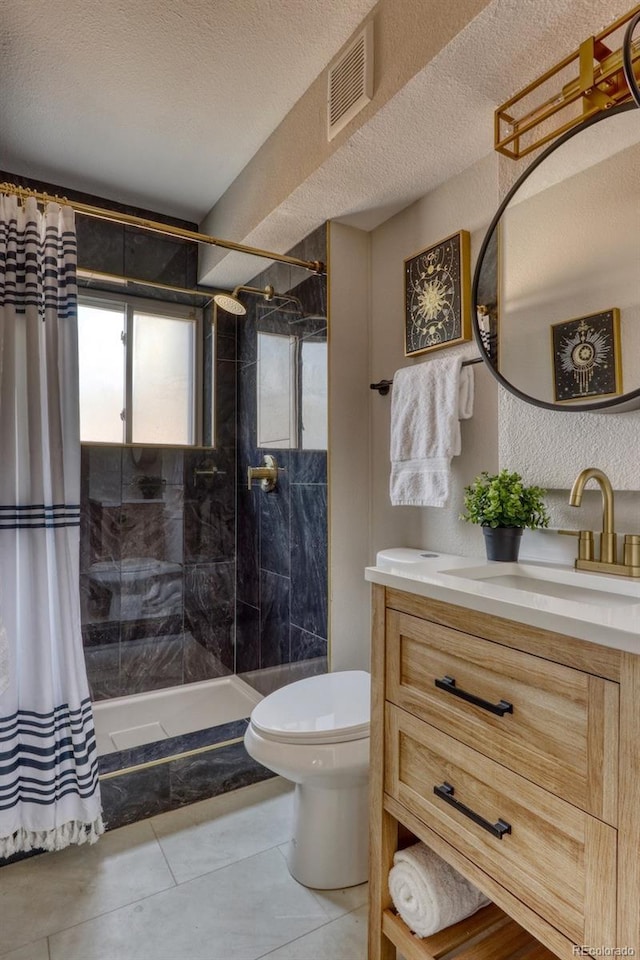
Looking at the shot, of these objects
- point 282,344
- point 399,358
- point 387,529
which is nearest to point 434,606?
point 387,529

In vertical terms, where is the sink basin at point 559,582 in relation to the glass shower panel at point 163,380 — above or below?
below

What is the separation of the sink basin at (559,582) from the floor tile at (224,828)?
1138 mm

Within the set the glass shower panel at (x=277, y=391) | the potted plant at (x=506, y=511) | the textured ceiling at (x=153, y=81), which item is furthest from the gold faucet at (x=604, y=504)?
the textured ceiling at (x=153, y=81)

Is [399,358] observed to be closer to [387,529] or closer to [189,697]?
[387,529]

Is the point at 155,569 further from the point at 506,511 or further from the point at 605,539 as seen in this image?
the point at 605,539

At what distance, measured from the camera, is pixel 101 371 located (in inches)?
98.0

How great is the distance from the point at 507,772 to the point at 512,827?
9cm

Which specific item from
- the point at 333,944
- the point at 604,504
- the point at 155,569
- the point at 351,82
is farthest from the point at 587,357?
the point at 155,569

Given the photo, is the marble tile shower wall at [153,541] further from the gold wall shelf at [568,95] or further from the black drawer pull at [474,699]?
the black drawer pull at [474,699]

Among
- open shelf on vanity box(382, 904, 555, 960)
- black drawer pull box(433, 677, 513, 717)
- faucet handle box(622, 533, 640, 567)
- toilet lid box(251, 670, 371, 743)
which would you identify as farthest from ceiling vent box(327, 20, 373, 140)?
open shelf on vanity box(382, 904, 555, 960)

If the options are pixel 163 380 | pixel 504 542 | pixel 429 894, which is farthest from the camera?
pixel 163 380

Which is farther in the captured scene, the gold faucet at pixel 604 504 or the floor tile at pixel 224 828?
the floor tile at pixel 224 828

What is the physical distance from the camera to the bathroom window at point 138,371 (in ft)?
8.04

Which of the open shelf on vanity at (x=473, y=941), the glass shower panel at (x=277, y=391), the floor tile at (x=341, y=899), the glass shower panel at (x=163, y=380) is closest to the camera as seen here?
the open shelf on vanity at (x=473, y=941)
